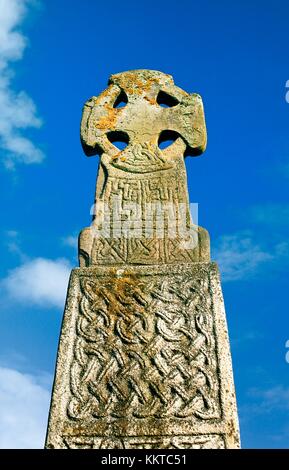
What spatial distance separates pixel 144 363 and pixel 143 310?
0.43 metres

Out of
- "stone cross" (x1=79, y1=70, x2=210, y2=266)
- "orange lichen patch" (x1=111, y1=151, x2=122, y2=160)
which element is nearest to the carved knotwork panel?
"stone cross" (x1=79, y1=70, x2=210, y2=266)

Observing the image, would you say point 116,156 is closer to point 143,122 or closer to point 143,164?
point 143,164

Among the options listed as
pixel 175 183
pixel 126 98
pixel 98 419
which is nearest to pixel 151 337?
pixel 98 419

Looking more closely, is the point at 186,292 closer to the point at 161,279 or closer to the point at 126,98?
the point at 161,279

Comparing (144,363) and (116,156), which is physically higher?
(116,156)

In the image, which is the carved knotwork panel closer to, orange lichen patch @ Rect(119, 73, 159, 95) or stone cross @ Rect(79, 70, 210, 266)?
stone cross @ Rect(79, 70, 210, 266)

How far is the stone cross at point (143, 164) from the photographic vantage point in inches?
177

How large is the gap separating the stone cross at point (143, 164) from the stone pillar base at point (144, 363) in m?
0.28

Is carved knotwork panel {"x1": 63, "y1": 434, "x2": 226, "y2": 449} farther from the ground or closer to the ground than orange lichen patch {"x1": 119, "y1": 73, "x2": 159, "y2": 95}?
closer to the ground

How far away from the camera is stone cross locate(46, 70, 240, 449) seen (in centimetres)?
357

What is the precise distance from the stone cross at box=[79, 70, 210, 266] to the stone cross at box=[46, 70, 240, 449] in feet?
0.03

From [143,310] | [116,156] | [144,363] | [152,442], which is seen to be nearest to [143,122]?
[116,156]

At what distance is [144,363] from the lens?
150 inches
